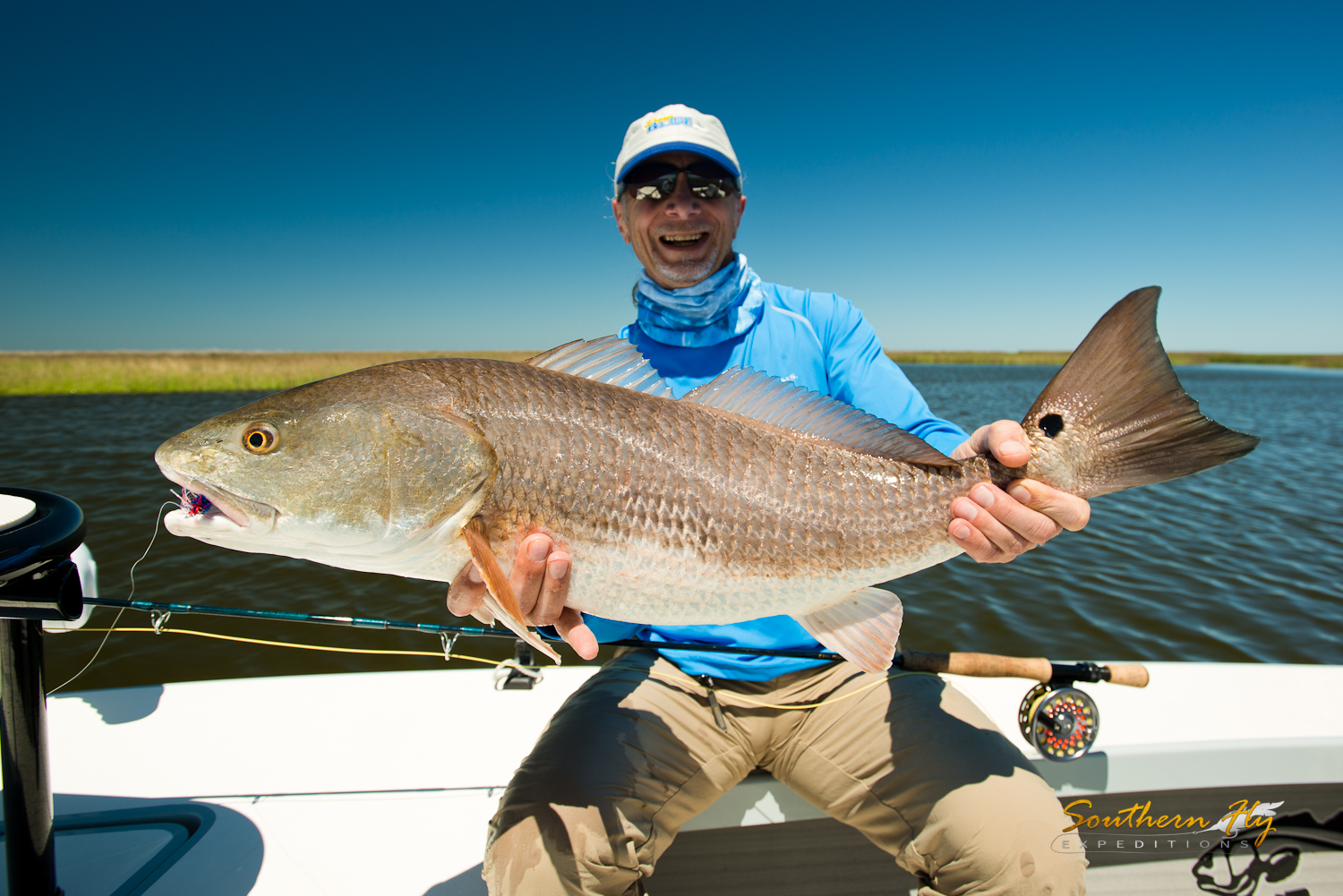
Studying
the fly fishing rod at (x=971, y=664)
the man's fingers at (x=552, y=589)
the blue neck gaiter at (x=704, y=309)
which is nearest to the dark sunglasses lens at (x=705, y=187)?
the blue neck gaiter at (x=704, y=309)

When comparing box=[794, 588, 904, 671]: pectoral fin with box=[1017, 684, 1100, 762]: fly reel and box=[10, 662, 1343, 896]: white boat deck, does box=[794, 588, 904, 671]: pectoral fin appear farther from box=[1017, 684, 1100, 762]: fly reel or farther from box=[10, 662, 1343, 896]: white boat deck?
box=[1017, 684, 1100, 762]: fly reel

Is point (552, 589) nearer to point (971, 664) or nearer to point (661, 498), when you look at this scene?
point (661, 498)

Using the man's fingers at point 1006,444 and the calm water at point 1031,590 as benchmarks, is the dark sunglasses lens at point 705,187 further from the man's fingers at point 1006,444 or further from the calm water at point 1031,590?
the calm water at point 1031,590

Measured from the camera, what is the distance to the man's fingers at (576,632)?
2.10 m

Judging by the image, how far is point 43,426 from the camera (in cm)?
1809

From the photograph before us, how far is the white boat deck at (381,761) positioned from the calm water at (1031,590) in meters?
2.90

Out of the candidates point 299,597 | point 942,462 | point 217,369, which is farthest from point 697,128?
point 217,369

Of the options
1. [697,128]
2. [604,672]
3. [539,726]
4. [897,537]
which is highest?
[697,128]

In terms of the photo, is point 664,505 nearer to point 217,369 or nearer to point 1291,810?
point 1291,810

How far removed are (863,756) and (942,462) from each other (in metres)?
A: 1.14

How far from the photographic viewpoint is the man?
203 cm

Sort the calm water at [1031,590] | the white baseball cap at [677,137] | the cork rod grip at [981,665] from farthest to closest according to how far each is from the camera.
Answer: the calm water at [1031,590] < the white baseball cap at [677,137] < the cork rod grip at [981,665]

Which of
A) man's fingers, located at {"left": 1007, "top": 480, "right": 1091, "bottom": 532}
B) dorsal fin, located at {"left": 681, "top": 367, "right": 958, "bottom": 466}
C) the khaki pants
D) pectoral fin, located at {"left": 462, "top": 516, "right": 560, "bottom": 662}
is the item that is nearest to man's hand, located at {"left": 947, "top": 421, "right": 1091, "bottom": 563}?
man's fingers, located at {"left": 1007, "top": 480, "right": 1091, "bottom": 532}

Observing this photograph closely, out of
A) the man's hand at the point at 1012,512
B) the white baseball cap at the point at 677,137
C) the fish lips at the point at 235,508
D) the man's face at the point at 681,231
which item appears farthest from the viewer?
the man's face at the point at 681,231
